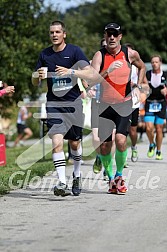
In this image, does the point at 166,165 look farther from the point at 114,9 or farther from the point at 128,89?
the point at 114,9

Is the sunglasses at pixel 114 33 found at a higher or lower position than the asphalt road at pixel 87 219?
higher

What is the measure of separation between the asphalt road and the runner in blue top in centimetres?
60

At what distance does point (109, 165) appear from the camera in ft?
35.7

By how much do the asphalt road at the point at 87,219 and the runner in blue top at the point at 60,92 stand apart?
1.96 feet

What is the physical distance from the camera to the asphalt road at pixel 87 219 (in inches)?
269

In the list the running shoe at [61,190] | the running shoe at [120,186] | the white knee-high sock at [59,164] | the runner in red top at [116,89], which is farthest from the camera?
the running shoe at [120,186]

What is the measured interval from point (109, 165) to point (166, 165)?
142 inches

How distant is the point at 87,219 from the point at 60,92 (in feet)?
7.43

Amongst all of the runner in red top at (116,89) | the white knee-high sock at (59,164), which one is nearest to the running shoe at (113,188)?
the runner in red top at (116,89)

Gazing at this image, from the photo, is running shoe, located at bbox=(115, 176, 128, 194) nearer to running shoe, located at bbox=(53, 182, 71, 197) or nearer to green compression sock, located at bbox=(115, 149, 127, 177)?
green compression sock, located at bbox=(115, 149, 127, 177)

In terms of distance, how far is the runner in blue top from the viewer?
32.5 ft

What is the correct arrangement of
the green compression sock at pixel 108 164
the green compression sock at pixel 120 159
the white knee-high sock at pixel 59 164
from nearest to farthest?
the white knee-high sock at pixel 59 164 < the green compression sock at pixel 120 159 < the green compression sock at pixel 108 164

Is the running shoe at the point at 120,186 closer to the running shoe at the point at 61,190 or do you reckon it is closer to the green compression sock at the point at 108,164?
the green compression sock at the point at 108,164

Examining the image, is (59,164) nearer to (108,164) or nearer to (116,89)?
(108,164)
